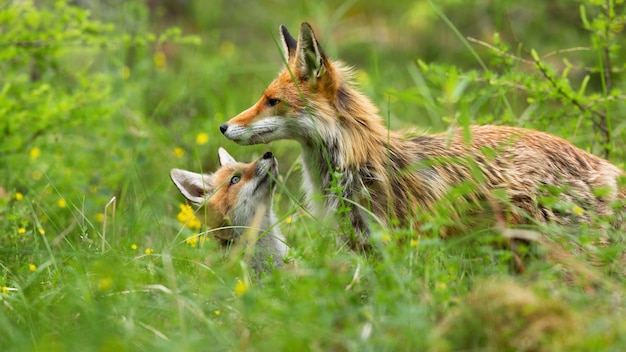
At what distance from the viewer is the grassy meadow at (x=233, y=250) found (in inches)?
142

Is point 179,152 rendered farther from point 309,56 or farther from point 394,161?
point 394,161

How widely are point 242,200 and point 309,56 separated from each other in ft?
4.19

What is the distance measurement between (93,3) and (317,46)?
5997 millimetres

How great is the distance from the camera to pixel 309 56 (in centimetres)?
560

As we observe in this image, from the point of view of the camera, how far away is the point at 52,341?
12.9 ft

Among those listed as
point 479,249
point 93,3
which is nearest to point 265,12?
point 93,3

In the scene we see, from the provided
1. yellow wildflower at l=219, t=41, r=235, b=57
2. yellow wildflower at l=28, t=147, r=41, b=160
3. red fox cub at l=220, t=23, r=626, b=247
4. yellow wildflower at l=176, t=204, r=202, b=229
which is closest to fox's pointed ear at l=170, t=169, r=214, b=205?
yellow wildflower at l=176, t=204, r=202, b=229

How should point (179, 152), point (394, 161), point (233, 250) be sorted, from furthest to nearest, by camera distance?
point (179, 152) → point (394, 161) → point (233, 250)

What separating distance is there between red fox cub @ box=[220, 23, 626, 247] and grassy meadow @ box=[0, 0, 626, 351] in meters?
0.25

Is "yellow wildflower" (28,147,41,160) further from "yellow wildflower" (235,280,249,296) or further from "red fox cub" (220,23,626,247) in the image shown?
"yellow wildflower" (235,280,249,296)

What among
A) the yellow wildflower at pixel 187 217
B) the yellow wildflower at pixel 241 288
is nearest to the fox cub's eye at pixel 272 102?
the yellow wildflower at pixel 187 217

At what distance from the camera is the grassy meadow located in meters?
3.60

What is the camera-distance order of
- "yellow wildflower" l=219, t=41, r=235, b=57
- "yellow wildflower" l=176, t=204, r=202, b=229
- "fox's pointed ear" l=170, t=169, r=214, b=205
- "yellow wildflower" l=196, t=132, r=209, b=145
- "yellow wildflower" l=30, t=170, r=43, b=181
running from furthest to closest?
"yellow wildflower" l=219, t=41, r=235, b=57, "yellow wildflower" l=196, t=132, r=209, b=145, "yellow wildflower" l=30, t=170, r=43, b=181, "yellow wildflower" l=176, t=204, r=202, b=229, "fox's pointed ear" l=170, t=169, r=214, b=205

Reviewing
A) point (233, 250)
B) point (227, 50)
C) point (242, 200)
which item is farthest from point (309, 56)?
point (227, 50)
